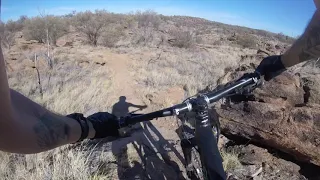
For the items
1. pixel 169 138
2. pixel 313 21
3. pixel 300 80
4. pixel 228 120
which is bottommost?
pixel 169 138

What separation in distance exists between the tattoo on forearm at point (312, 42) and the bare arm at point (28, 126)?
104 centimetres

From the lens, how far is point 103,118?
135 centimetres

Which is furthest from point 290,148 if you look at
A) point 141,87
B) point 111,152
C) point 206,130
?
point 141,87

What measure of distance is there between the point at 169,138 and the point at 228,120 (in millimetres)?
871

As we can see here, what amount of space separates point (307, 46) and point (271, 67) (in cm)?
32

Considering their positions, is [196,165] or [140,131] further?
[140,131]

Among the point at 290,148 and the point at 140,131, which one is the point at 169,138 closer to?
the point at 140,131

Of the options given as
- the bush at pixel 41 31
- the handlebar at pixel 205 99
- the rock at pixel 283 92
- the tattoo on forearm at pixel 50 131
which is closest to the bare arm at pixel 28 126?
the tattoo on forearm at pixel 50 131

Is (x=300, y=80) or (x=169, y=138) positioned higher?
(x=300, y=80)

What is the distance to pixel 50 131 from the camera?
108 centimetres

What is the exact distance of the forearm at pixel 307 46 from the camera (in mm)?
1352

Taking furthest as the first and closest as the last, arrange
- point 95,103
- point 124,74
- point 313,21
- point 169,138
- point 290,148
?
1. point 124,74
2. point 95,103
3. point 169,138
4. point 290,148
5. point 313,21

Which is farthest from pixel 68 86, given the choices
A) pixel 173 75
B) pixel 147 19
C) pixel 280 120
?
pixel 147 19

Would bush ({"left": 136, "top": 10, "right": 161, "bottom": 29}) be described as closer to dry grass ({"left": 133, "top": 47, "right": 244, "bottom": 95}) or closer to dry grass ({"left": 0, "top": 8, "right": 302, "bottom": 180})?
dry grass ({"left": 0, "top": 8, "right": 302, "bottom": 180})
